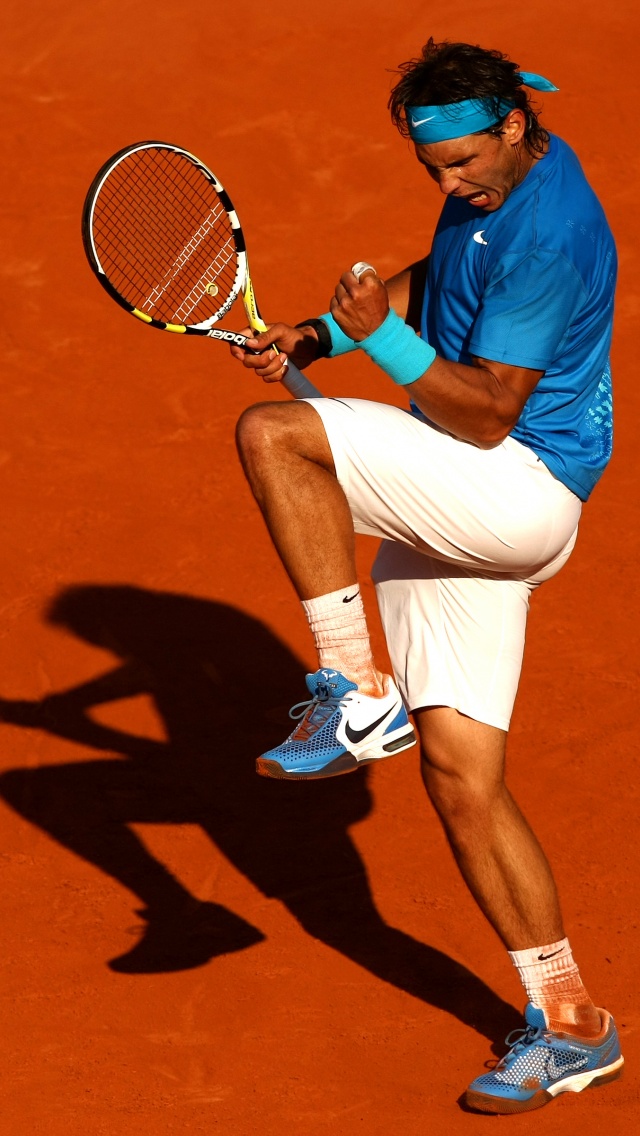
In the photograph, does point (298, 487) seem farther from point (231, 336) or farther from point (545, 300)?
point (545, 300)

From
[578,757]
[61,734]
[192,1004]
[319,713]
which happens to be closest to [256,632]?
[61,734]

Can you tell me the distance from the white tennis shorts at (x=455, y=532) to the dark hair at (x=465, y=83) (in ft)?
2.74

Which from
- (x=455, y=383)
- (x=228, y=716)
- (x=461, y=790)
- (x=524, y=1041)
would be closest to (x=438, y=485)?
(x=455, y=383)

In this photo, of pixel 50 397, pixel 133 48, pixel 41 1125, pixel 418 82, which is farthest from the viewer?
pixel 133 48

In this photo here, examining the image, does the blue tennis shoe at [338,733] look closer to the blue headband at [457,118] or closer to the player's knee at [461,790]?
the player's knee at [461,790]

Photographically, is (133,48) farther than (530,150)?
Yes

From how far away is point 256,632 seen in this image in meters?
7.26

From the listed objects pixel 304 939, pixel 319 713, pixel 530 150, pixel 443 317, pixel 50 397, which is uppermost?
pixel 530 150

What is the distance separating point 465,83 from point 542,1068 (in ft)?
9.51

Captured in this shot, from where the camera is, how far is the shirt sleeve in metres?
4.25

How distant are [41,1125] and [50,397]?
4.81 meters

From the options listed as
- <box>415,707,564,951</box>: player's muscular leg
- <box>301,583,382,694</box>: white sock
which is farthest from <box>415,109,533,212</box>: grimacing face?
<box>415,707,564,951</box>: player's muscular leg

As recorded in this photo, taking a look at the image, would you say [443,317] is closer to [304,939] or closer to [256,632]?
[304,939]

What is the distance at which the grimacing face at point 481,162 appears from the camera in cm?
435
